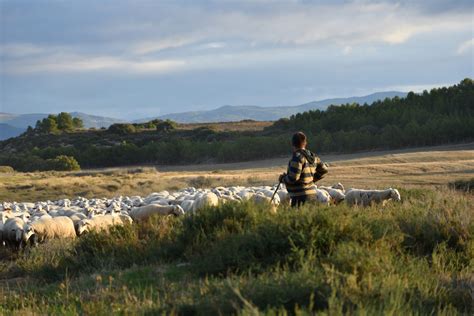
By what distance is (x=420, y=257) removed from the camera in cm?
870

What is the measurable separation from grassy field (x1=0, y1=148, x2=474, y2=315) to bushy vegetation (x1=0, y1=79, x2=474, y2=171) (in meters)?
50.2

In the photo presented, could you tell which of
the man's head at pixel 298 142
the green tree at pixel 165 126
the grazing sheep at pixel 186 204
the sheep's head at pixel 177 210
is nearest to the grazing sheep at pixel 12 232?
the sheep's head at pixel 177 210

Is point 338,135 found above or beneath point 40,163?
above

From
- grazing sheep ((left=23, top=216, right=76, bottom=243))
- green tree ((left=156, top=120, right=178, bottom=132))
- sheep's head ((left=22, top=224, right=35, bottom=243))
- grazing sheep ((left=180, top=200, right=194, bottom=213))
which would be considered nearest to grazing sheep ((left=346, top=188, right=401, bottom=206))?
grazing sheep ((left=180, top=200, right=194, bottom=213))

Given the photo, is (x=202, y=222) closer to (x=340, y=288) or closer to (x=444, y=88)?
(x=340, y=288)

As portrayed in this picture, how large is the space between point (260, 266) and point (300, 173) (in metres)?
3.92

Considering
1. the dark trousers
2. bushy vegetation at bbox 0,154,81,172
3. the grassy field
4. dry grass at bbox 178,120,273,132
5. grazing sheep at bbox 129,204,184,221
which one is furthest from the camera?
dry grass at bbox 178,120,273,132

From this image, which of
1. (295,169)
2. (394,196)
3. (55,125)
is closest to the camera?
(295,169)

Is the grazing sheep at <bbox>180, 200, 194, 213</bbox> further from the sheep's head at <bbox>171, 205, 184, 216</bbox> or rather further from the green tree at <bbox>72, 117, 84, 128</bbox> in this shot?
the green tree at <bbox>72, 117, 84, 128</bbox>

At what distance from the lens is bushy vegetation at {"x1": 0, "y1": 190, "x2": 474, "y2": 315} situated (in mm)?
6141

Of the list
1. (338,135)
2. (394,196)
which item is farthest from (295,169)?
(338,135)

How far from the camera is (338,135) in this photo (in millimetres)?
63250

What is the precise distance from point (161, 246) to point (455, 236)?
4090mm

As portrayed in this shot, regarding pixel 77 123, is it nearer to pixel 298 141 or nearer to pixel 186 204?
pixel 186 204
